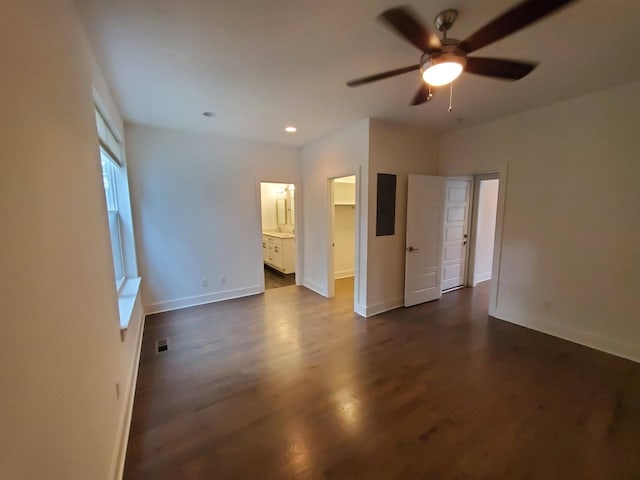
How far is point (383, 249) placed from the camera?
381cm

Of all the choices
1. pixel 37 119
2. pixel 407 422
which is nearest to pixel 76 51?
pixel 37 119

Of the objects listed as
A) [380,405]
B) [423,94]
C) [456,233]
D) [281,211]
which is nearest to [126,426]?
[380,405]

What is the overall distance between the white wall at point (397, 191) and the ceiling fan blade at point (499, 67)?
1.71m

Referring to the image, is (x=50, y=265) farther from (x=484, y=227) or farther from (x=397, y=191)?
(x=484, y=227)

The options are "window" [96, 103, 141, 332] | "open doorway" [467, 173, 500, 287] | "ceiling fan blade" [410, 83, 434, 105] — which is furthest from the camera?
"open doorway" [467, 173, 500, 287]

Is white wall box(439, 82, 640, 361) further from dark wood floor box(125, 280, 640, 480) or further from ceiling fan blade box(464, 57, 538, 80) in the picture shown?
ceiling fan blade box(464, 57, 538, 80)

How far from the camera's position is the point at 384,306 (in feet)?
12.8

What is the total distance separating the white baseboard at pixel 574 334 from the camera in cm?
267

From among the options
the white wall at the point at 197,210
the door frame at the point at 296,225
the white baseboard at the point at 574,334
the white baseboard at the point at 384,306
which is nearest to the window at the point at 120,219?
the white wall at the point at 197,210

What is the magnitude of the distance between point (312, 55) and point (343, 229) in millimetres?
4086

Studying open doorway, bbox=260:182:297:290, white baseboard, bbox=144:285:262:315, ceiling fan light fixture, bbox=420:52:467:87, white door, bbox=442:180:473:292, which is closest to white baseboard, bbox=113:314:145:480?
white baseboard, bbox=144:285:262:315

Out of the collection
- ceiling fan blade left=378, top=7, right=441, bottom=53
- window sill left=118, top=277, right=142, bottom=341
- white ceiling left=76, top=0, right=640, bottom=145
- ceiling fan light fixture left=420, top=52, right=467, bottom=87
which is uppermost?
white ceiling left=76, top=0, right=640, bottom=145

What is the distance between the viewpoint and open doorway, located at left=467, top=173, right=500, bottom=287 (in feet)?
16.1

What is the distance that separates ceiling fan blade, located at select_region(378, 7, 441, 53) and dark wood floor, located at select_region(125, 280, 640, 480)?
2.44 meters
